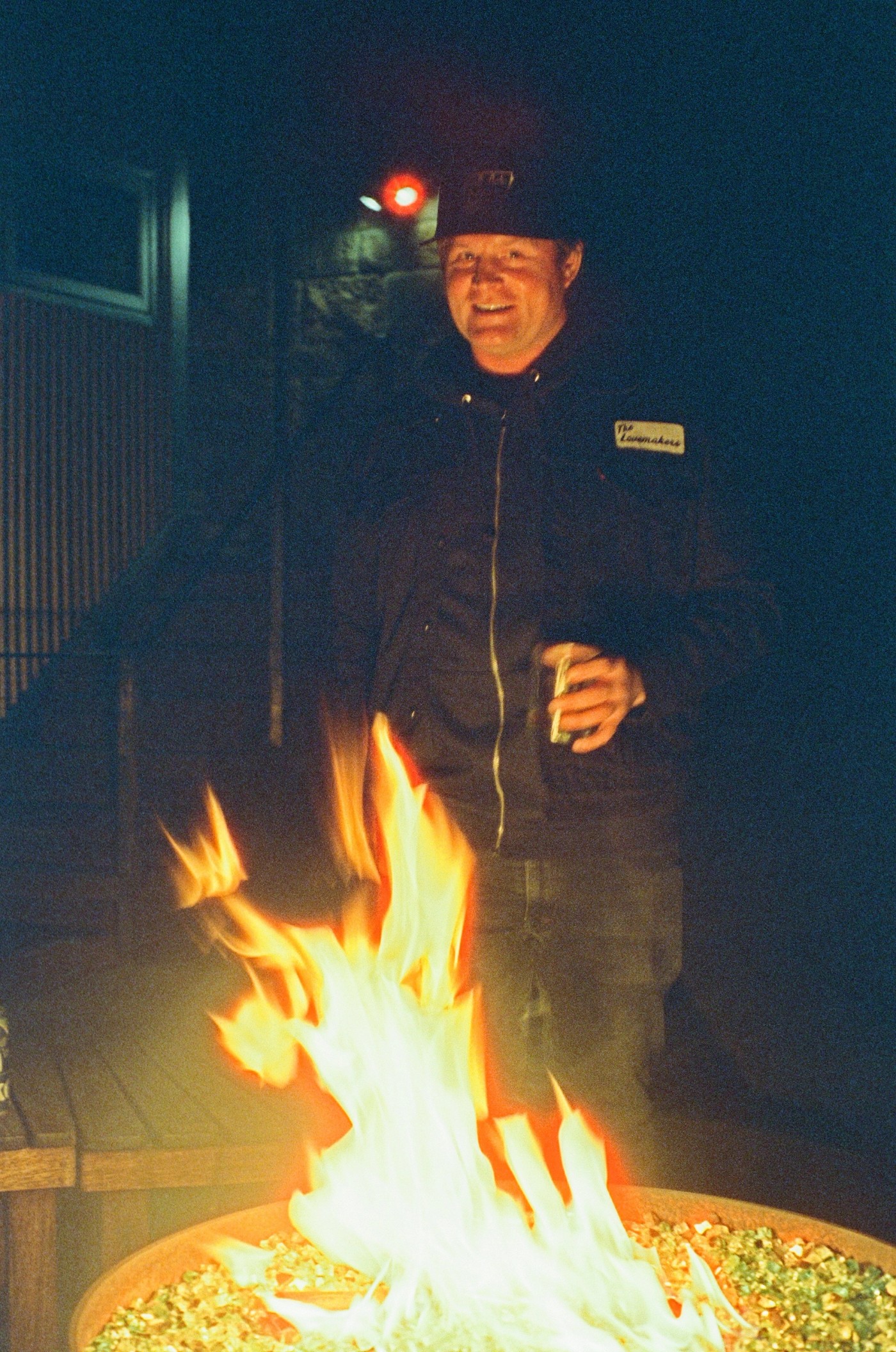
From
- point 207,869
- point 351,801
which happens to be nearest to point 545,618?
point 351,801

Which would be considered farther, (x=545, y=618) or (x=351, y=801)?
(x=351, y=801)

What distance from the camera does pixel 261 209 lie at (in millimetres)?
8836

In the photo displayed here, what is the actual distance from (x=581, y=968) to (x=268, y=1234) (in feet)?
3.02

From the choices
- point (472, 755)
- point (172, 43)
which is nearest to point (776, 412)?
point (172, 43)

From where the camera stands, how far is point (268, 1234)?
3086 millimetres

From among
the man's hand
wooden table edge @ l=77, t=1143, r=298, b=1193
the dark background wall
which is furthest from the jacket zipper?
the dark background wall

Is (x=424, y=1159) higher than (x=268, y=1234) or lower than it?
higher

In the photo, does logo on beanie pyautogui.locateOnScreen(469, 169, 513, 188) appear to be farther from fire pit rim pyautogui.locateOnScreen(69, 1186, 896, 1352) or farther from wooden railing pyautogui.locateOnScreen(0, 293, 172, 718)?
wooden railing pyautogui.locateOnScreen(0, 293, 172, 718)

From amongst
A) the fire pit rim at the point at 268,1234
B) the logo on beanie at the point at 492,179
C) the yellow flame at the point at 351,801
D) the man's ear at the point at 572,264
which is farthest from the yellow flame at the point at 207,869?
the logo on beanie at the point at 492,179

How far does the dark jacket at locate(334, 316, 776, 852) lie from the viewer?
351 cm

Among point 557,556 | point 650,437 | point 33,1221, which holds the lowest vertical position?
point 33,1221

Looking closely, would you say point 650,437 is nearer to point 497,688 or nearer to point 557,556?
point 557,556

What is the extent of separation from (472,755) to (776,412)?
522 cm

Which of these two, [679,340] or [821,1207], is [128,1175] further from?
[679,340]
